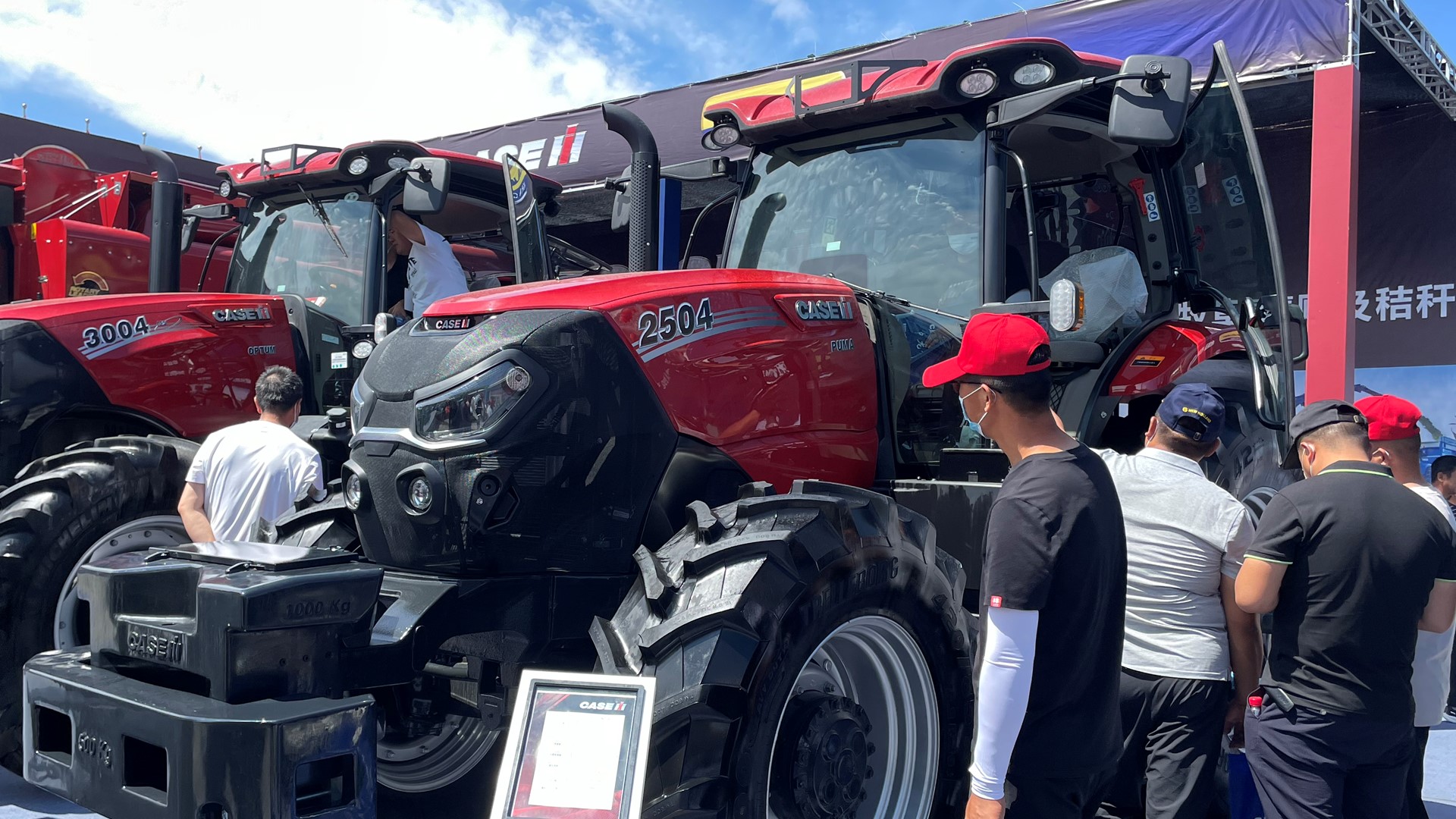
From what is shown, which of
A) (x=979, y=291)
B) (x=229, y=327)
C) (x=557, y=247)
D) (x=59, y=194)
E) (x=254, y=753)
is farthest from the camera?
(x=59, y=194)

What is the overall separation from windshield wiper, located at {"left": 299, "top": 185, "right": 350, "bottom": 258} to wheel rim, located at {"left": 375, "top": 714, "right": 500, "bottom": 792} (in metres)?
2.99

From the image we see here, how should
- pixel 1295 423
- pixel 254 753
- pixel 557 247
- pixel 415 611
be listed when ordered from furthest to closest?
pixel 557 247 → pixel 1295 423 → pixel 415 611 → pixel 254 753

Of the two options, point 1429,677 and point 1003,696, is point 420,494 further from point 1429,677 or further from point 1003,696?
point 1429,677

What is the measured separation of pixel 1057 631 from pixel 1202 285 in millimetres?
3022

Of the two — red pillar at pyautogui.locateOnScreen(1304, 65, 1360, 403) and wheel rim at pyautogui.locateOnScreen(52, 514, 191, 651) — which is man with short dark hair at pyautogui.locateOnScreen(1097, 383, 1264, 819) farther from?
wheel rim at pyautogui.locateOnScreen(52, 514, 191, 651)

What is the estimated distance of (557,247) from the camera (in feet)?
22.1

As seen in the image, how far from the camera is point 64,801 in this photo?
419 cm

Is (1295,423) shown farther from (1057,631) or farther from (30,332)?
(30,332)

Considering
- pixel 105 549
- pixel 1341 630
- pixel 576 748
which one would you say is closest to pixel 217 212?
pixel 105 549

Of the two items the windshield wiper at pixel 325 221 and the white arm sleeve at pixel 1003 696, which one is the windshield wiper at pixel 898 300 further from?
the windshield wiper at pixel 325 221

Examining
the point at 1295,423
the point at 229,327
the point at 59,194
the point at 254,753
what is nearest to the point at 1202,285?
the point at 1295,423

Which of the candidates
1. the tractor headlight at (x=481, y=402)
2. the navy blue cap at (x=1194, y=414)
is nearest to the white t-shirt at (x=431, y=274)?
the tractor headlight at (x=481, y=402)

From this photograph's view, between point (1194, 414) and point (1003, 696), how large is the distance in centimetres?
131

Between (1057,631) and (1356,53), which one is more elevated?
(1356,53)
